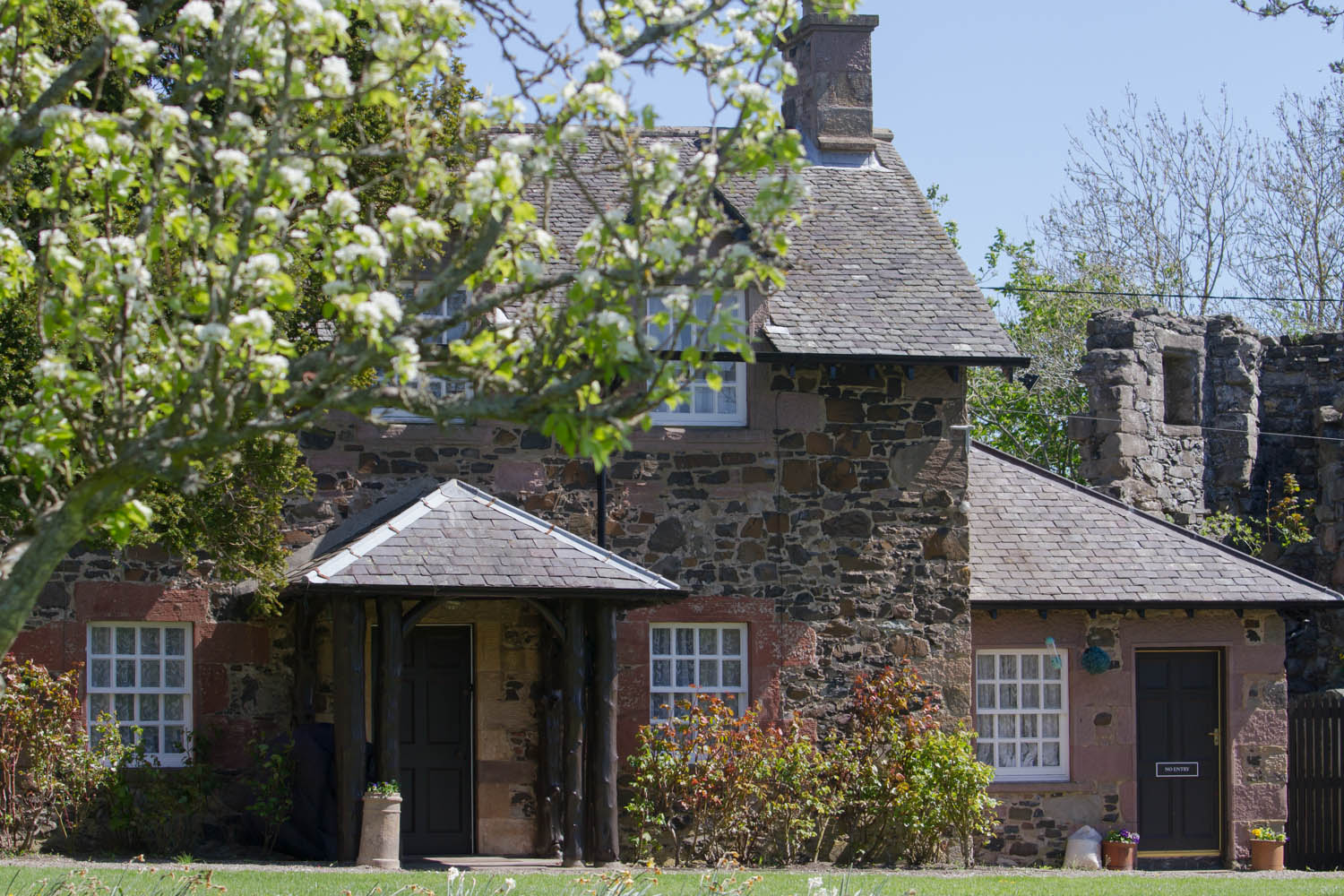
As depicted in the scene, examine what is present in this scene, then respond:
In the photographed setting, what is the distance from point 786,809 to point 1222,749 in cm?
466

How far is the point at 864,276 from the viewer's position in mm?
16609

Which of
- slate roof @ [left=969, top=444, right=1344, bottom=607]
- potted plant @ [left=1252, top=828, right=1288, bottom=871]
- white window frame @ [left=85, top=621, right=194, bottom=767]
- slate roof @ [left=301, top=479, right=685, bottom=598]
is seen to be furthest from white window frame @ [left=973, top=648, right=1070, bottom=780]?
white window frame @ [left=85, top=621, right=194, bottom=767]

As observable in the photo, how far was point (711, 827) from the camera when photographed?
14797mm

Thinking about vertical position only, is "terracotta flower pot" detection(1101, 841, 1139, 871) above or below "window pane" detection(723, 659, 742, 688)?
below

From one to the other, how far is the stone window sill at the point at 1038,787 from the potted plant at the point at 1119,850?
50cm

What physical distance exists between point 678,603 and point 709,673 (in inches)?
27.9

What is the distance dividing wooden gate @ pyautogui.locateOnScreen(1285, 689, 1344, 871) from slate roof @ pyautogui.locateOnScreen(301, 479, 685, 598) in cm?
731

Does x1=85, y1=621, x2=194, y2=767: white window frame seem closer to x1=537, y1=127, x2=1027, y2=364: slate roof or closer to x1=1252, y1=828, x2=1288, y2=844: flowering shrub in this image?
x1=537, y1=127, x2=1027, y2=364: slate roof

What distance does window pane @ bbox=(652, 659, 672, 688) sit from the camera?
1552cm

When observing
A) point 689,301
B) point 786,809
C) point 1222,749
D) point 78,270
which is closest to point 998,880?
point 786,809

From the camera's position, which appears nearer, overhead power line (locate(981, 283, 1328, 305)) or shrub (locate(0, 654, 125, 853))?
shrub (locate(0, 654, 125, 853))

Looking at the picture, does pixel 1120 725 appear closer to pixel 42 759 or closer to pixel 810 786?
pixel 810 786

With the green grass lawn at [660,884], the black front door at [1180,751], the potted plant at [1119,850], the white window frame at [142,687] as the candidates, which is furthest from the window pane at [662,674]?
the black front door at [1180,751]

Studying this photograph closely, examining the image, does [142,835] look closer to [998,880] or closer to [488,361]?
[998,880]
